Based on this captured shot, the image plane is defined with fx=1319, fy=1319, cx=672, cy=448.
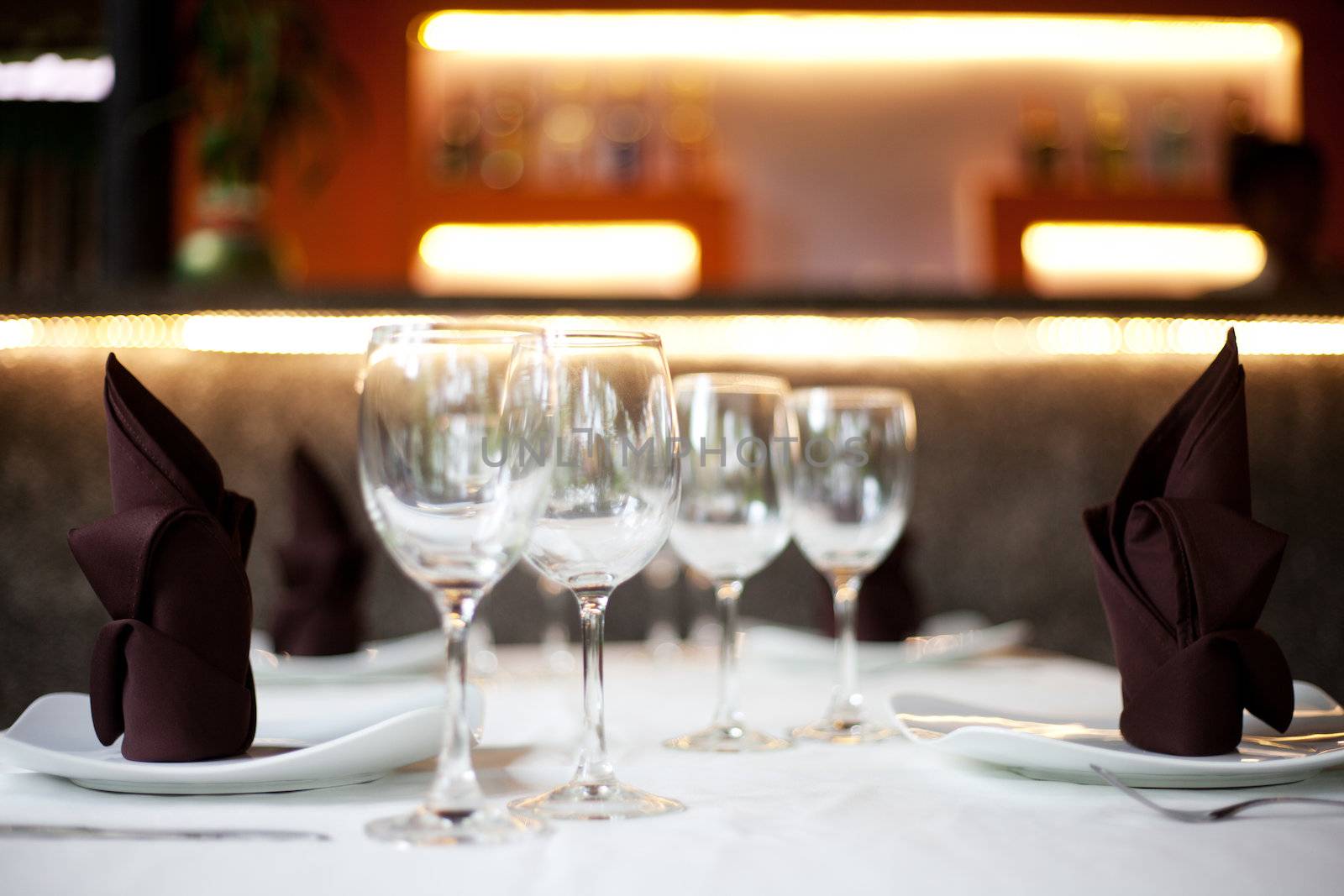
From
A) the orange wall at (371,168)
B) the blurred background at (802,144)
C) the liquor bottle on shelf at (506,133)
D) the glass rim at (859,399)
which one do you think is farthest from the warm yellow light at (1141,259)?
the glass rim at (859,399)

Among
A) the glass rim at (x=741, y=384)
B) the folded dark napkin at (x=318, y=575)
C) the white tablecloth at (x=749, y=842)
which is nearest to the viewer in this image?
the white tablecloth at (x=749, y=842)

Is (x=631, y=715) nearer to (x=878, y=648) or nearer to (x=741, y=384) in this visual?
(x=741, y=384)

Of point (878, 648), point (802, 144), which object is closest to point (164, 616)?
point (878, 648)

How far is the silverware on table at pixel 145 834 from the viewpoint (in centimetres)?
55

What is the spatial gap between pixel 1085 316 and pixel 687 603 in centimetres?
67

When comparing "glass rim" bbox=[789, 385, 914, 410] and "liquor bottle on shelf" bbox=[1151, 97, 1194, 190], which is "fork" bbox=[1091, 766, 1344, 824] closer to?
"glass rim" bbox=[789, 385, 914, 410]

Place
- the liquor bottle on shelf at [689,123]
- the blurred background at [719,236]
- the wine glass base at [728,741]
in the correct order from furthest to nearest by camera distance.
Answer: the liquor bottle on shelf at [689,123] → the blurred background at [719,236] → the wine glass base at [728,741]

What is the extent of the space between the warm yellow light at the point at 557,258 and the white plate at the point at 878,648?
2521 millimetres

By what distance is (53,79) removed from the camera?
102 inches

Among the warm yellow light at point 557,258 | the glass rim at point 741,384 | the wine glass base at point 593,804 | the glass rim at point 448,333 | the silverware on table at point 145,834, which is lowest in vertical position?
the wine glass base at point 593,804

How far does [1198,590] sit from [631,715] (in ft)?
1.43

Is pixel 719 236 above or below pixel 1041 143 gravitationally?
below

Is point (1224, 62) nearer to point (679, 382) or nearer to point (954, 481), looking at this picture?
point (954, 481)

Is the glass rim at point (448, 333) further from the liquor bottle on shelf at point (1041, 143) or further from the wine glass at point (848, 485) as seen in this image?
the liquor bottle on shelf at point (1041, 143)
